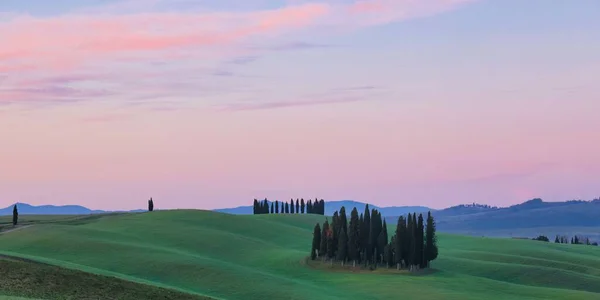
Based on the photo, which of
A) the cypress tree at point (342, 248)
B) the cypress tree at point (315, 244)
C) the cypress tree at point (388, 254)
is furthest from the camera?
the cypress tree at point (315, 244)

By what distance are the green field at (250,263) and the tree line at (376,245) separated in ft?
11.9

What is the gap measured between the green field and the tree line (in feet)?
11.9

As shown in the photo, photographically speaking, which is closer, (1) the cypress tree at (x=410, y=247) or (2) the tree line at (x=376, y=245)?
(1) the cypress tree at (x=410, y=247)

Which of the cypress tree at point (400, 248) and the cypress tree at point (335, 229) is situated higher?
the cypress tree at point (335, 229)

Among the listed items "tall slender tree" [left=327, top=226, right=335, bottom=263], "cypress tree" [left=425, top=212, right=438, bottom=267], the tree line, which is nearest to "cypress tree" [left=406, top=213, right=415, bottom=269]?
the tree line

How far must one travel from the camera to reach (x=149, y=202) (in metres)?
184

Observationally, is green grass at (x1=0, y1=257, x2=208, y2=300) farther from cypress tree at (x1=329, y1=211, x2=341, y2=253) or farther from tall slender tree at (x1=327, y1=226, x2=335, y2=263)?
cypress tree at (x1=329, y1=211, x2=341, y2=253)

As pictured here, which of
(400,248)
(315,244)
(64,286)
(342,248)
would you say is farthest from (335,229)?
(64,286)

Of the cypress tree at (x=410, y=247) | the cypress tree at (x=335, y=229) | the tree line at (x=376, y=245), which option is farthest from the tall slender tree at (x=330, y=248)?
the cypress tree at (x=410, y=247)

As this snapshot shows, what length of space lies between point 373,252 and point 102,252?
136ft

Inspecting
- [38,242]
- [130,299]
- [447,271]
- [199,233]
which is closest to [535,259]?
[447,271]

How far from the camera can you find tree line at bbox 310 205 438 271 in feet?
389

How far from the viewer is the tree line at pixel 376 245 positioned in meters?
119

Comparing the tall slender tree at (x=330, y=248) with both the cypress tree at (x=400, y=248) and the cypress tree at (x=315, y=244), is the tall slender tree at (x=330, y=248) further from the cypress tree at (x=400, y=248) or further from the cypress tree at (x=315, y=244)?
the cypress tree at (x=400, y=248)
